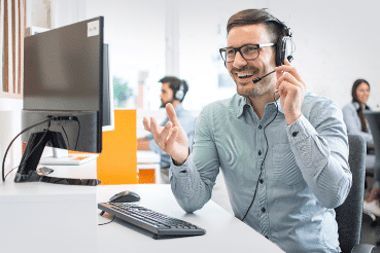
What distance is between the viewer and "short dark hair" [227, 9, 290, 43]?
4.85ft

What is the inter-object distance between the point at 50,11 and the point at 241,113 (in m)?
1.68

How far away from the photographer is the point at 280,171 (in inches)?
56.1

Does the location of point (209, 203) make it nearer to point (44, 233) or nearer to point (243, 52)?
point (243, 52)

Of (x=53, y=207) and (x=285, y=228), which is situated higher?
(x=53, y=207)

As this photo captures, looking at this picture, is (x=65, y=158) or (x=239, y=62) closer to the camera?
(x=239, y=62)

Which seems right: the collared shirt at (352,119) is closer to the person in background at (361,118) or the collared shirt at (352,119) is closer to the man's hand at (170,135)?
the person in background at (361,118)

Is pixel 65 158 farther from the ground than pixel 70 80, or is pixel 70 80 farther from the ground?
pixel 70 80

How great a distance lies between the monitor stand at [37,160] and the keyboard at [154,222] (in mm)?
150

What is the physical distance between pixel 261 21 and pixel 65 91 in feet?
2.13

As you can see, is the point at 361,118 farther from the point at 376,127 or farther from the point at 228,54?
the point at 228,54

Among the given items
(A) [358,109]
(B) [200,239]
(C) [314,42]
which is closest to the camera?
(B) [200,239]

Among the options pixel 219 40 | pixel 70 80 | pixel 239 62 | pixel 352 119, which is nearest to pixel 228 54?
pixel 239 62

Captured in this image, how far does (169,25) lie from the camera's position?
5445mm

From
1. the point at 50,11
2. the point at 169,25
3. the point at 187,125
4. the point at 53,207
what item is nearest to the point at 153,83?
the point at 169,25
